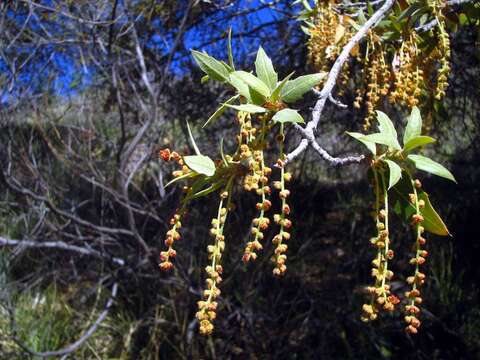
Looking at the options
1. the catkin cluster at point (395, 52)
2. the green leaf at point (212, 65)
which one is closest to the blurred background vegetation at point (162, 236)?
the catkin cluster at point (395, 52)

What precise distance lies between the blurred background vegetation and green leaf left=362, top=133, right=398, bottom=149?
1.81 metres

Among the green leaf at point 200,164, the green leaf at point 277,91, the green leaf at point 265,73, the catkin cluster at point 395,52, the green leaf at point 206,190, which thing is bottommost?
the green leaf at point 206,190

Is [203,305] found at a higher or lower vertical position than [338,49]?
lower

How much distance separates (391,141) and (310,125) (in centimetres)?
13

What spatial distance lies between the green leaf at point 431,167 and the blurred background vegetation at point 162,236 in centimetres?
179

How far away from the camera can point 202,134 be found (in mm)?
3295

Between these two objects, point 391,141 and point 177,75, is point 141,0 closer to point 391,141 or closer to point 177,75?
point 177,75

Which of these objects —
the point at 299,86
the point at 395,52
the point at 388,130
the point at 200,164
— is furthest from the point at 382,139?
the point at 395,52

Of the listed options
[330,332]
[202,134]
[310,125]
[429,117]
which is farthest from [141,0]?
[310,125]

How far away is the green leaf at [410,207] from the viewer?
83cm

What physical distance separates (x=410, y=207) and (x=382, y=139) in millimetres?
166

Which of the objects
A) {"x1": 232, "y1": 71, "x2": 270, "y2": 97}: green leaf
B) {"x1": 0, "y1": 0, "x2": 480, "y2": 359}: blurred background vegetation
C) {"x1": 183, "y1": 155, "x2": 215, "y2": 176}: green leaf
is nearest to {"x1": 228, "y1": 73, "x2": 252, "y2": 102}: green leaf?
{"x1": 232, "y1": 71, "x2": 270, "y2": 97}: green leaf

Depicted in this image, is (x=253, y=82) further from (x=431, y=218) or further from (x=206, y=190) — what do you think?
(x=431, y=218)

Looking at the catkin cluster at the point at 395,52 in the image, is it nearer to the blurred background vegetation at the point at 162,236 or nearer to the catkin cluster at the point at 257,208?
the catkin cluster at the point at 257,208
